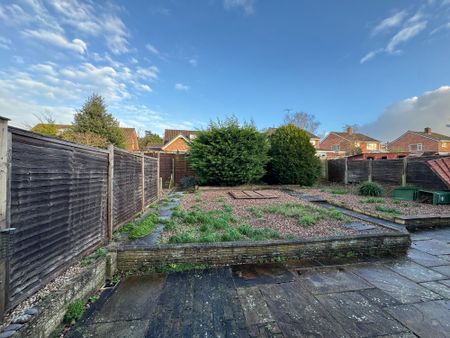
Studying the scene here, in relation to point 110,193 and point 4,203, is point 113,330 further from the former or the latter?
point 110,193

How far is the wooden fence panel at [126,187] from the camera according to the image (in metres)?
3.64

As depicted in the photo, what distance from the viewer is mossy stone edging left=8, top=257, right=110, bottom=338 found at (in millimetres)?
1432

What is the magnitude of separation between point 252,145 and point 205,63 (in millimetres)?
5165

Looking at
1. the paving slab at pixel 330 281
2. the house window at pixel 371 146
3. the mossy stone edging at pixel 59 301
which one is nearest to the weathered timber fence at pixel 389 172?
the paving slab at pixel 330 281

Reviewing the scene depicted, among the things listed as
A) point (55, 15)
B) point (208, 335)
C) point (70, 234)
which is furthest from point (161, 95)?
point (208, 335)

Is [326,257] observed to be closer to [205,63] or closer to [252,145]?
[252,145]

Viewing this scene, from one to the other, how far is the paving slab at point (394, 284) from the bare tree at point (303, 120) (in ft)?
95.7

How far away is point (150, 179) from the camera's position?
652 centimetres

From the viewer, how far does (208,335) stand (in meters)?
1.64

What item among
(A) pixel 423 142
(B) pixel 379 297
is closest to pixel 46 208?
(B) pixel 379 297

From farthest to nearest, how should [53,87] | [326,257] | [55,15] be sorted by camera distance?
1. [53,87]
2. [55,15]
3. [326,257]

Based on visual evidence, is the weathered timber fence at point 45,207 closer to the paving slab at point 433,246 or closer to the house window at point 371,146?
the paving slab at point 433,246

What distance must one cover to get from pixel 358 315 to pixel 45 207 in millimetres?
3056

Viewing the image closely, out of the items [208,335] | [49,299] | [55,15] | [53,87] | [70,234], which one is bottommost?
[208,335]
